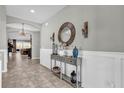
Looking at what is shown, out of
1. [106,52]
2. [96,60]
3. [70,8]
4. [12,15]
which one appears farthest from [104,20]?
[12,15]

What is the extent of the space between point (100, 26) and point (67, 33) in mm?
1802

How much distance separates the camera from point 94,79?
3059mm

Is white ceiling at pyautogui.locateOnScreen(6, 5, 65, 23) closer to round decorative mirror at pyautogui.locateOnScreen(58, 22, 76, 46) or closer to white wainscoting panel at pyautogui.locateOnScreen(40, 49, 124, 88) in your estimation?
round decorative mirror at pyautogui.locateOnScreen(58, 22, 76, 46)

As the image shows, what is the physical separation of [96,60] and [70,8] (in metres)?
2.23

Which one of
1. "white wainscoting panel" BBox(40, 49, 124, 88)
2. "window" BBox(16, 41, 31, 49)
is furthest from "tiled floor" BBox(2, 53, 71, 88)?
"window" BBox(16, 41, 31, 49)

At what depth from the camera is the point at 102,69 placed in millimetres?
2783

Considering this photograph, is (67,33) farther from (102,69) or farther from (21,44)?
(21,44)

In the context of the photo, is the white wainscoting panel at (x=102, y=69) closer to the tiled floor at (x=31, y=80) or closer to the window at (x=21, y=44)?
the tiled floor at (x=31, y=80)

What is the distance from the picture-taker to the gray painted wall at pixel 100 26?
243 centimetres

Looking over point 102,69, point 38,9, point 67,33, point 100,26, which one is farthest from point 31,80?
point 38,9

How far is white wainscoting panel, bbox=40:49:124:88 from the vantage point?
7.78 ft

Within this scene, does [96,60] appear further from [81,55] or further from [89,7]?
[89,7]
